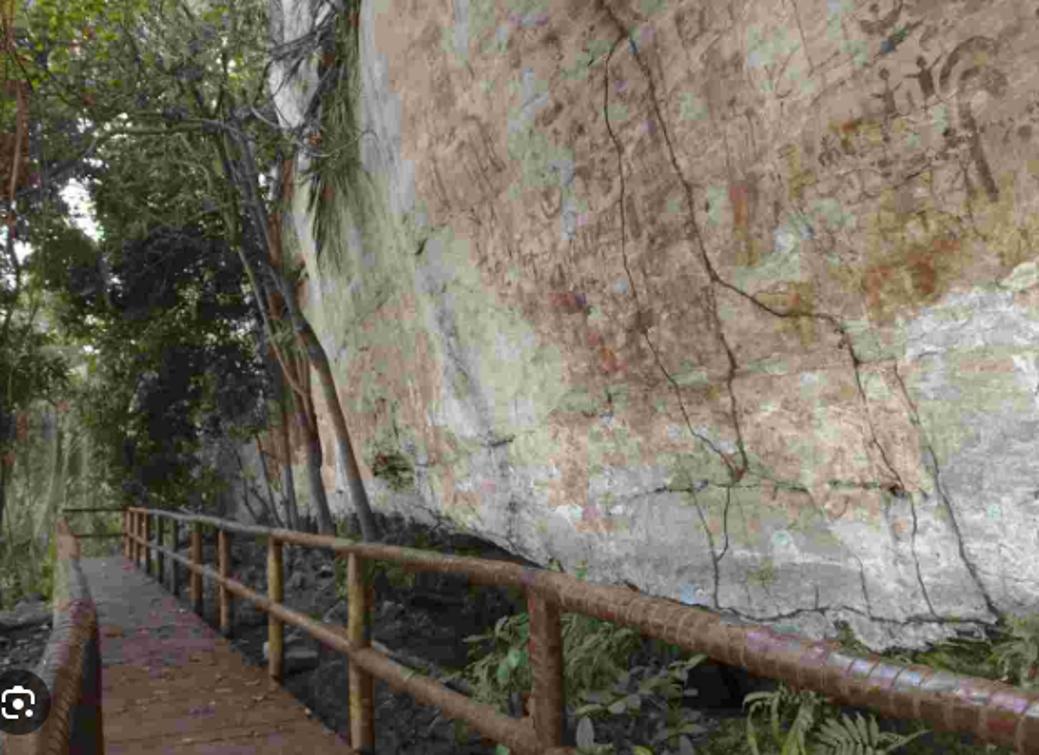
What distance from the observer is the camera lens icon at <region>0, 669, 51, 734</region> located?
1.11 meters

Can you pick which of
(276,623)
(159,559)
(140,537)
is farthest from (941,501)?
(140,537)

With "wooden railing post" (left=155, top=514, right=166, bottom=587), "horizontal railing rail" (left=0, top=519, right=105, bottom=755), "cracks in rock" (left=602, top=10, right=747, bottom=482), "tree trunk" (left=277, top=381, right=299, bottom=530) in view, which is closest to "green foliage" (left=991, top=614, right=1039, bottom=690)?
"cracks in rock" (left=602, top=10, right=747, bottom=482)

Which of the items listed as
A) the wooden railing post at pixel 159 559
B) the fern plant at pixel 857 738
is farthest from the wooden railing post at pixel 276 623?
the wooden railing post at pixel 159 559

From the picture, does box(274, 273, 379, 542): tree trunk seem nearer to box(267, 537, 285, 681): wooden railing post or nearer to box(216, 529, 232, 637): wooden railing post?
box(216, 529, 232, 637): wooden railing post

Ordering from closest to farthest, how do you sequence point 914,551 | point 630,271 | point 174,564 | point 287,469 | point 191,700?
point 914,551, point 630,271, point 191,700, point 174,564, point 287,469

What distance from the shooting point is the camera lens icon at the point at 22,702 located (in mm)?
1113

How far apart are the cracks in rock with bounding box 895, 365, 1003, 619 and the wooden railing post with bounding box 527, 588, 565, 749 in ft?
4.47

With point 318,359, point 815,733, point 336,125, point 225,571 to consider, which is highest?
point 336,125

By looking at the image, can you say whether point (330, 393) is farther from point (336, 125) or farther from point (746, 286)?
point (746, 286)

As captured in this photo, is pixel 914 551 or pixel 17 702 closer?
pixel 17 702

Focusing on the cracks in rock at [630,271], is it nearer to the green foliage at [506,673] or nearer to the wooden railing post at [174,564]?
the green foliage at [506,673]

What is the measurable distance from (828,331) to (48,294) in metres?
12.0

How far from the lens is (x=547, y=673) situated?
210 centimetres

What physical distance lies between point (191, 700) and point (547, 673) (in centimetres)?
282
